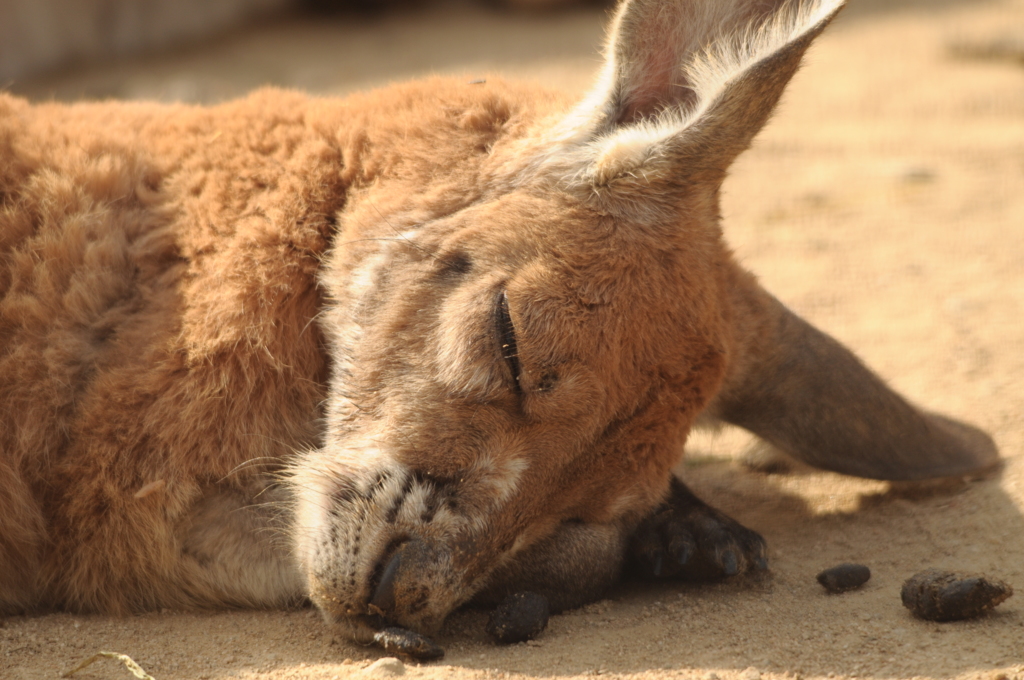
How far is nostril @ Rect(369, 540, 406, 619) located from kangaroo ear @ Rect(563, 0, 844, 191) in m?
1.23

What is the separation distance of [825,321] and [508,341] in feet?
9.28

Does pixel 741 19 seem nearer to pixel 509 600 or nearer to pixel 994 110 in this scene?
pixel 509 600

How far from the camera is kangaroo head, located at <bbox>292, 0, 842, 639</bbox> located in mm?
2770

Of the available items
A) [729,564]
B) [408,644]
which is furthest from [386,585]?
[729,564]

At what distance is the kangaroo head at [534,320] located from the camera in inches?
109

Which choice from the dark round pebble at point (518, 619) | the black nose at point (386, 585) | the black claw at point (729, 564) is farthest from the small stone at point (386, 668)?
the black claw at point (729, 564)

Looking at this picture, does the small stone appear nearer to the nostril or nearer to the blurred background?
the nostril

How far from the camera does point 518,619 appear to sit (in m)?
2.82

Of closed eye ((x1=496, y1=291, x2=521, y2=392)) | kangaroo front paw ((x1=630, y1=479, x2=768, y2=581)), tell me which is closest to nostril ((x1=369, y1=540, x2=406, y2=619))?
closed eye ((x1=496, y1=291, x2=521, y2=392))

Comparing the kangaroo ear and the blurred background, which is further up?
the blurred background

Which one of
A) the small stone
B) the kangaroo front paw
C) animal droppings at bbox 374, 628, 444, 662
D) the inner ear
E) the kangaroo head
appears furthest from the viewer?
the kangaroo front paw

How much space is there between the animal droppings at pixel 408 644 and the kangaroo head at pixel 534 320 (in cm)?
5

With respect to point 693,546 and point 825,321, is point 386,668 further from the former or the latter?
point 825,321

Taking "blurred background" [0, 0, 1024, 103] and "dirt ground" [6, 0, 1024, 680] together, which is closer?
"dirt ground" [6, 0, 1024, 680]
